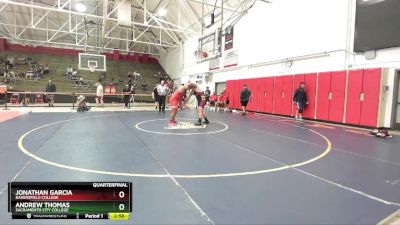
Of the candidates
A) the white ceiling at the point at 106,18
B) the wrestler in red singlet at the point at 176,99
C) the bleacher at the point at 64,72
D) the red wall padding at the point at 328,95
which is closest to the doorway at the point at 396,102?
the red wall padding at the point at 328,95

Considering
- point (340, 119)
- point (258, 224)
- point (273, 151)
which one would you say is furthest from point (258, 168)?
point (340, 119)

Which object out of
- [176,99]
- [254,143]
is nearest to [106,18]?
[176,99]

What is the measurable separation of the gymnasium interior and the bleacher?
4.08 meters

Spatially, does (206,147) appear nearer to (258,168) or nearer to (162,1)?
(258,168)

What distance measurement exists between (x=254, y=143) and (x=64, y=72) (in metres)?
26.7

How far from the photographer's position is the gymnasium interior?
7.91 ft

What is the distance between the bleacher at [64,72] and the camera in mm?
22062

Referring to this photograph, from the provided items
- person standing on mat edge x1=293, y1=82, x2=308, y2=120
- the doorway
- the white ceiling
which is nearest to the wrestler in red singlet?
person standing on mat edge x1=293, y1=82, x2=308, y2=120

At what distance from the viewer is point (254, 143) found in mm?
5949

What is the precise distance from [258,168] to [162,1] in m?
21.7

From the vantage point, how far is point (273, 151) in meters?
5.17
